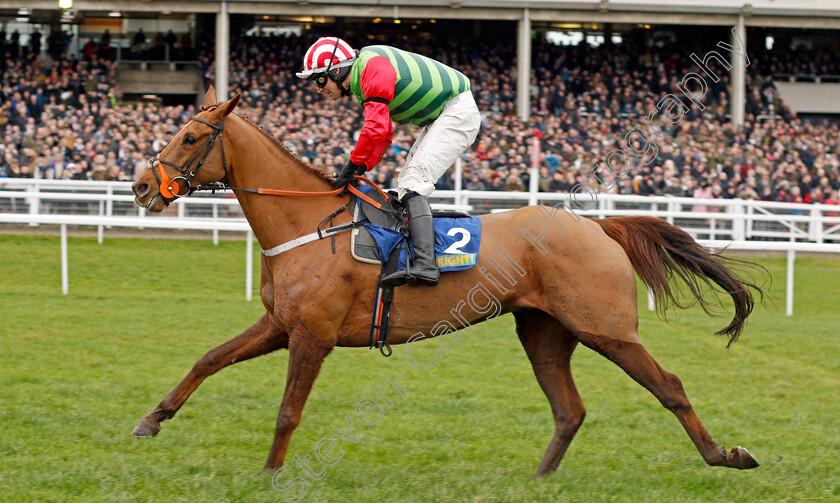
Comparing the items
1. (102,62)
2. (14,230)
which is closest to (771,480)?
(14,230)

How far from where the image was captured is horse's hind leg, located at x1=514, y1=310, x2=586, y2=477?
4.35 meters

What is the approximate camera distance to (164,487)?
376 centimetres

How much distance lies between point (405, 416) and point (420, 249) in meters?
1.46

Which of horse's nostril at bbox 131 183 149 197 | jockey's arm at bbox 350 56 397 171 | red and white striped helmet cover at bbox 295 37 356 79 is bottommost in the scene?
horse's nostril at bbox 131 183 149 197

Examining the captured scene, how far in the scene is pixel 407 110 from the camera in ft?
13.9

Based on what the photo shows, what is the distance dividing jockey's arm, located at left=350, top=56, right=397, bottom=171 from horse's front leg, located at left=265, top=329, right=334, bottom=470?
2.81ft

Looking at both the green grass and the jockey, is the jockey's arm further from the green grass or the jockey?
the green grass

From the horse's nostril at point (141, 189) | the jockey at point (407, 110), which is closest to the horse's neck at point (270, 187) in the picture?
the jockey at point (407, 110)

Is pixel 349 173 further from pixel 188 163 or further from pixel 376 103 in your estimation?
pixel 188 163

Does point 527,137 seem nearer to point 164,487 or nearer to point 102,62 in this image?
point 102,62

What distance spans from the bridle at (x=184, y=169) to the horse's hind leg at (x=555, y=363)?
1.71m

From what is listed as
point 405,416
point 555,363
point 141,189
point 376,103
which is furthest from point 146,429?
point 555,363

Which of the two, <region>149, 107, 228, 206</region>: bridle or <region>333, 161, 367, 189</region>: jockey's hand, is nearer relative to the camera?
<region>149, 107, 228, 206</region>: bridle

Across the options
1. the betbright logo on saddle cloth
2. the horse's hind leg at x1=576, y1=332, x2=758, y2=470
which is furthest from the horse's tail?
the betbright logo on saddle cloth
